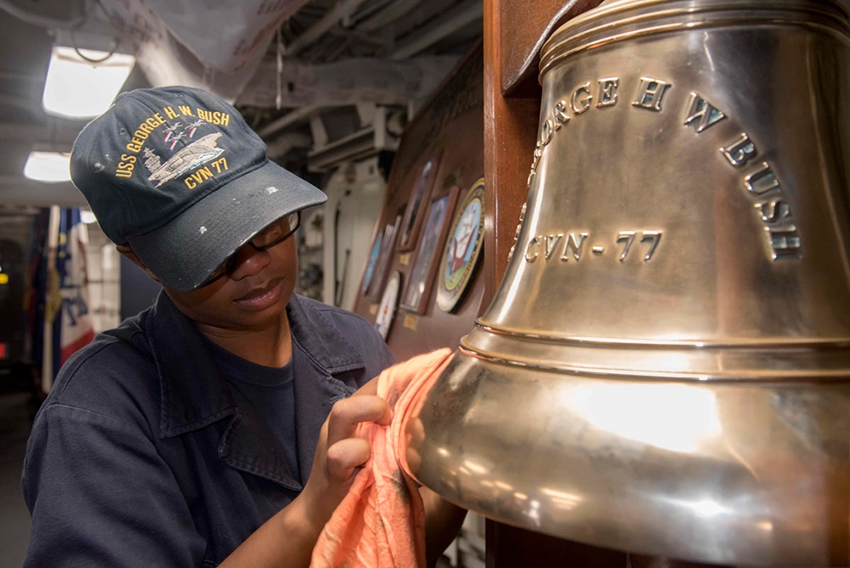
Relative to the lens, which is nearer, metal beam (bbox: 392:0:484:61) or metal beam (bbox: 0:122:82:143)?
metal beam (bbox: 392:0:484:61)

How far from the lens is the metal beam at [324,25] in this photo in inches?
90.8

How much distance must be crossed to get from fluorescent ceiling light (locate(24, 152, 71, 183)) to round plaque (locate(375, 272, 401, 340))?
301 centimetres

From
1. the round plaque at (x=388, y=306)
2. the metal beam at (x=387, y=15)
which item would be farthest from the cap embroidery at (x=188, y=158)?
the metal beam at (x=387, y=15)

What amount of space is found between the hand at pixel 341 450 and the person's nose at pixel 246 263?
35 cm

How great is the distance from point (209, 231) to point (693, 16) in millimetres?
615

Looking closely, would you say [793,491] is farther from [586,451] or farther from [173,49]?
[173,49]

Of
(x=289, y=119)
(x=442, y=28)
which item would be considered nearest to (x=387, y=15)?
(x=442, y=28)

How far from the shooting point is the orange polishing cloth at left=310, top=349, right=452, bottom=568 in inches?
20.9

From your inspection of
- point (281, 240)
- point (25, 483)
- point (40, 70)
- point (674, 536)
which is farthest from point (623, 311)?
point (40, 70)

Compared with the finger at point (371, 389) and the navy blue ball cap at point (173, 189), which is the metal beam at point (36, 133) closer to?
the navy blue ball cap at point (173, 189)

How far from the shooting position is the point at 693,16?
0.41m

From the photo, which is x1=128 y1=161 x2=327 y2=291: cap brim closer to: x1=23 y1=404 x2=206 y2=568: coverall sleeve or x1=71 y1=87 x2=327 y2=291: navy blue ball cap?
x1=71 y1=87 x2=327 y2=291: navy blue ball cap

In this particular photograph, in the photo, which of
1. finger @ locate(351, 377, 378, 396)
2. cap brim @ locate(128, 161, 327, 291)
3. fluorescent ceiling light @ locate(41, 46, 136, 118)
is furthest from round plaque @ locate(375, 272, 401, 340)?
finger @ locate(351, 377, 378, 396)

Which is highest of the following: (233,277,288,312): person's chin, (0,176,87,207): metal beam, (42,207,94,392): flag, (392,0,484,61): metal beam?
(392,0,484,61): metal beam
